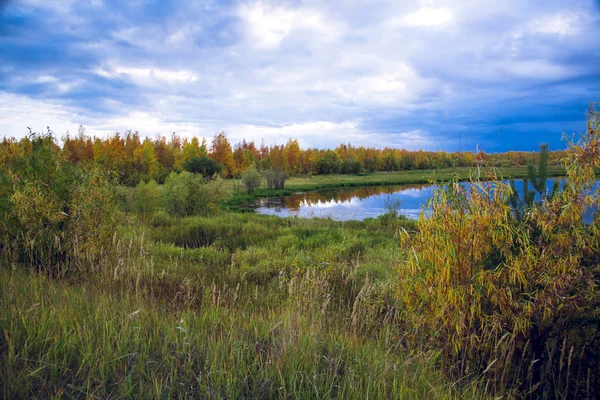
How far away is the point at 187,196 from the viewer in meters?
22.8

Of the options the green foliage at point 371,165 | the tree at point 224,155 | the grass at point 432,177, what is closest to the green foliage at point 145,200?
the grass at point 432,177

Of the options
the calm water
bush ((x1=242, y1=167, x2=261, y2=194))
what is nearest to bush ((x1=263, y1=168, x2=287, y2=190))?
bush ((x1=242, y1=167, x2=261, y2=194))

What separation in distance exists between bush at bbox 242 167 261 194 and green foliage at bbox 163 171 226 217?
81.5 ft

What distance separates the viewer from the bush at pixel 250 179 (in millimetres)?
49062

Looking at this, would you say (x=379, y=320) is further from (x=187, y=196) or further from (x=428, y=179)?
(x=187, y=196)

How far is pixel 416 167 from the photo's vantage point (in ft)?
389

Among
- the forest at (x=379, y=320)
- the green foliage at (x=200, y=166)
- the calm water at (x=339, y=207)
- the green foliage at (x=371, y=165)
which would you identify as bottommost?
the calm water at (x=339, y=207)

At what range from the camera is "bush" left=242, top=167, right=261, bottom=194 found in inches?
1932

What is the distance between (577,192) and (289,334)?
11.5 feet

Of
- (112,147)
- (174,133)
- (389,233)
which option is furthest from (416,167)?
(389,233)

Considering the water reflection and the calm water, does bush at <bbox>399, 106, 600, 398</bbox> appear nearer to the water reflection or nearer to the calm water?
the calm water

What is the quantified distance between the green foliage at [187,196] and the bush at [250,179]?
24.8m

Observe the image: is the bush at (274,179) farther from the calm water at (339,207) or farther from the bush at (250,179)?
the calm water at (339,207)

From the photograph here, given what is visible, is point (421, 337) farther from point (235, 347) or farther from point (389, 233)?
point (389, 233)
